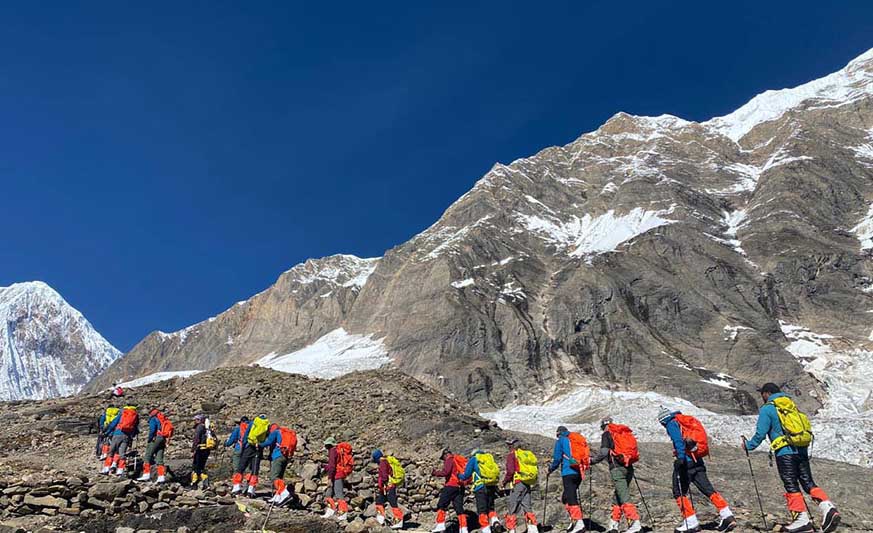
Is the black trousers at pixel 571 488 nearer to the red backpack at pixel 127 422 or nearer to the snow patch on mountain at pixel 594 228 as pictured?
the red backpack at pixel 127 422

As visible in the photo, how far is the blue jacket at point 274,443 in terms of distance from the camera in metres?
17.5

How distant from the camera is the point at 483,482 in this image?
1533 cm

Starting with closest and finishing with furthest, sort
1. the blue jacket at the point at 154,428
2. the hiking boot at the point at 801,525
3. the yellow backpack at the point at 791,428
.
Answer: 1. the hiking boot at the point at 801,525
2. the yellow backpack at the point at 791,428
3. the blue jacket at the point at 154,428

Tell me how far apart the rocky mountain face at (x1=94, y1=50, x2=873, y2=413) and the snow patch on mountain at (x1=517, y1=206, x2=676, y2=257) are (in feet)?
1.97

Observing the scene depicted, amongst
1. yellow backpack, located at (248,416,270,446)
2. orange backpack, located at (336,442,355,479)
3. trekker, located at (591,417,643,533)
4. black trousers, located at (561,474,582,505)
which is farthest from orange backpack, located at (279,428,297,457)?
trekker, located at (591,417,643,533)

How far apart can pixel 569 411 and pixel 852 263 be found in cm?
7496

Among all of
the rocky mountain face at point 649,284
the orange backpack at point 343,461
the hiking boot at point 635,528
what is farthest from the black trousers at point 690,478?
the rocky mountain face at point 649,284

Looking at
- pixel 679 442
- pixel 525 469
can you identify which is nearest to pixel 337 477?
pixel 525 469

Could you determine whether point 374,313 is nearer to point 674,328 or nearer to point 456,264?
point 456,264

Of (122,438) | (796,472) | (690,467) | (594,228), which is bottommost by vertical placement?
(796,472)

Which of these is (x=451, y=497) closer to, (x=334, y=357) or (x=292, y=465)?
(x=292, y=465)

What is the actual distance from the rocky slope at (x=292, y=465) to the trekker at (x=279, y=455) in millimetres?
506

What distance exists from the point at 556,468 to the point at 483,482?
75.9 inches

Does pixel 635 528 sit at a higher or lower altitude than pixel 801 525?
lower
